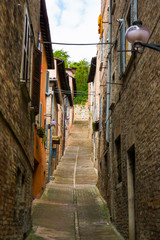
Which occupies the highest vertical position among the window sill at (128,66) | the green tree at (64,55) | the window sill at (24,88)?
the green tree at (64,55)

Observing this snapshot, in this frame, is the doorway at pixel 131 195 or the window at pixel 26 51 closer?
the window at pixel 26 51

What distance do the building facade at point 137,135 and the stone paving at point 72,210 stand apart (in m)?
1.00

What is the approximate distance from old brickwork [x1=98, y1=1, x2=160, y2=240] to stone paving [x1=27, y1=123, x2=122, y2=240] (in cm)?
108

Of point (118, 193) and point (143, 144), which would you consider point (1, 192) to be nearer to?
point (143, 144)

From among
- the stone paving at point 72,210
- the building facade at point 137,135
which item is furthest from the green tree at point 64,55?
the building facade at point 137,135

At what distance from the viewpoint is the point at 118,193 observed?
11.5 metres

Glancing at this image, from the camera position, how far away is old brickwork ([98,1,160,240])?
692 centimetres

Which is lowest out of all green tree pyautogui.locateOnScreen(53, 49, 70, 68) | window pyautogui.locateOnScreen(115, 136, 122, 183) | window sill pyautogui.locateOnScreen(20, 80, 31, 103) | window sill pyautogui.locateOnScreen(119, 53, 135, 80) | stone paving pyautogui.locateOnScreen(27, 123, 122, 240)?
stone paving pyautogui.locateOnScreen(27, 123, 122, 240)

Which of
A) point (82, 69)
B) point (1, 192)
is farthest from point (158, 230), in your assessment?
point (82, 69)

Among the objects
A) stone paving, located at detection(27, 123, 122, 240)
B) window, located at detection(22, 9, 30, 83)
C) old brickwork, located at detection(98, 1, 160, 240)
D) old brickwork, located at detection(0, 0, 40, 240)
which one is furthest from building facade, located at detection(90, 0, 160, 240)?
window, located at detection(22, 9, 30, 83)

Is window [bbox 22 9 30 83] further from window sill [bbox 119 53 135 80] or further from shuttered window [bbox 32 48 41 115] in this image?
window sill [bbox 119 53 135 80]

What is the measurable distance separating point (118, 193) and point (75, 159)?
63.7 feet

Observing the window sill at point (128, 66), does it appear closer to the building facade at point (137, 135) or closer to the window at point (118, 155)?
the building facade at point (137, 135)

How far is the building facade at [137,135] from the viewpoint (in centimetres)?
698
